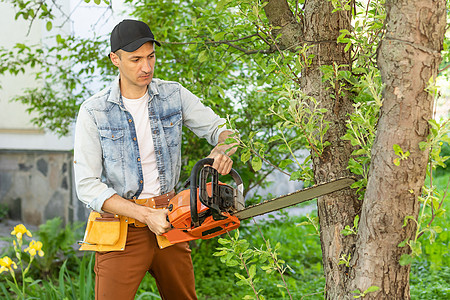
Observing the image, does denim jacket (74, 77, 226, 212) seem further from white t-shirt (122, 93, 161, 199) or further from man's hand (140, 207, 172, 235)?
man's hand (140, 207, 172, 235)

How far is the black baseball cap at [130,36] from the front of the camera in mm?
2459

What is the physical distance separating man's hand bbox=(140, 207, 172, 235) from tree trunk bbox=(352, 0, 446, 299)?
3.23ft

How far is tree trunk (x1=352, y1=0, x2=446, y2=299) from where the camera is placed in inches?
59.6

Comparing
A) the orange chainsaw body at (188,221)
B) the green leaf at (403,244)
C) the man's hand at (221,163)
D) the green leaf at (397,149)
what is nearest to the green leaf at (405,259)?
the green leaf at (403,244)

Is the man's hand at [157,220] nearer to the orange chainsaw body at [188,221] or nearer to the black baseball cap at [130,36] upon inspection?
the orange chainsaw body at [188,221]

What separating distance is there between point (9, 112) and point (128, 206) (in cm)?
572

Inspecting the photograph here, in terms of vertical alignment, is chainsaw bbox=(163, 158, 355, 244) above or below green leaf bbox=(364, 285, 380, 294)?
above

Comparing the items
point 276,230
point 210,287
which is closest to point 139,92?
point 210,287

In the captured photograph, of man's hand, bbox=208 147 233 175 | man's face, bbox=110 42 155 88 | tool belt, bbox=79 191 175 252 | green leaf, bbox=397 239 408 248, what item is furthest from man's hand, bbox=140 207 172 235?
green leaf, bbox=397 239 408 248

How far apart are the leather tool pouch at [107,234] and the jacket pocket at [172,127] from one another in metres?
0.47

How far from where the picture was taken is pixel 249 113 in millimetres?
4535

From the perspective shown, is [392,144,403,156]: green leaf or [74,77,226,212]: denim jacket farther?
[74,77,226,212]: denim jacket

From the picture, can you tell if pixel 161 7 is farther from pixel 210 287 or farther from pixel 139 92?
pixel 210 287

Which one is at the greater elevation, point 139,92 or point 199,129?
point 139,92
